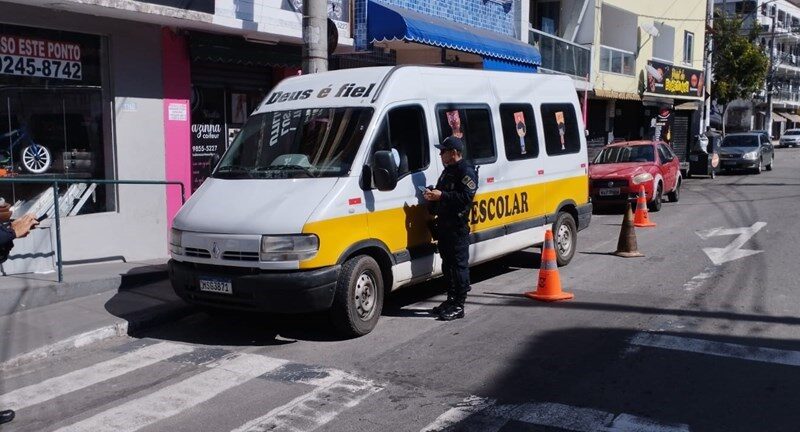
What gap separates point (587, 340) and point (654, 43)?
1160 inches

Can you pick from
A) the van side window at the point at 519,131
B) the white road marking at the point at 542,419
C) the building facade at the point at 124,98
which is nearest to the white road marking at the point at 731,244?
the van side window at the point at 519,131

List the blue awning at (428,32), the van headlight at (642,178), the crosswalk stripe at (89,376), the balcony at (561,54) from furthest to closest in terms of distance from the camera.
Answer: the balcony at (561,54)
the van headlight at (642,178)
the blue awning at (428,32)
the crosswalk stripe at (89,376)

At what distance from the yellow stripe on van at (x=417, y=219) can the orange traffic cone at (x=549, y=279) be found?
0.72m

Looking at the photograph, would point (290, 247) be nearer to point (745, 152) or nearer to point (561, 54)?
point (561, 54)

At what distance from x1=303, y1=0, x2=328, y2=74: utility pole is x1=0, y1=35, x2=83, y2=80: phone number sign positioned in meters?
3.15

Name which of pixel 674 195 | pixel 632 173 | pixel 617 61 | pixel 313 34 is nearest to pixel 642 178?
pixel 632 173

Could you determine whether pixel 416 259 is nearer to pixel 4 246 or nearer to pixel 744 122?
pixel 4 246

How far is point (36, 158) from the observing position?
998 centimetres

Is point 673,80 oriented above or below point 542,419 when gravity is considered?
above

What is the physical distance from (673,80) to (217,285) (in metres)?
29.4

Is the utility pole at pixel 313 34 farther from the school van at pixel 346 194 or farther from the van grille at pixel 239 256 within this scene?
the van grille at pixel 239 256

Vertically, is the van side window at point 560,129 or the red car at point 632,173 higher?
the van side window at point 560,129

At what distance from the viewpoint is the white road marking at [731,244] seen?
11.1m

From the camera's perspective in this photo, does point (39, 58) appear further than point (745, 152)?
→ No
